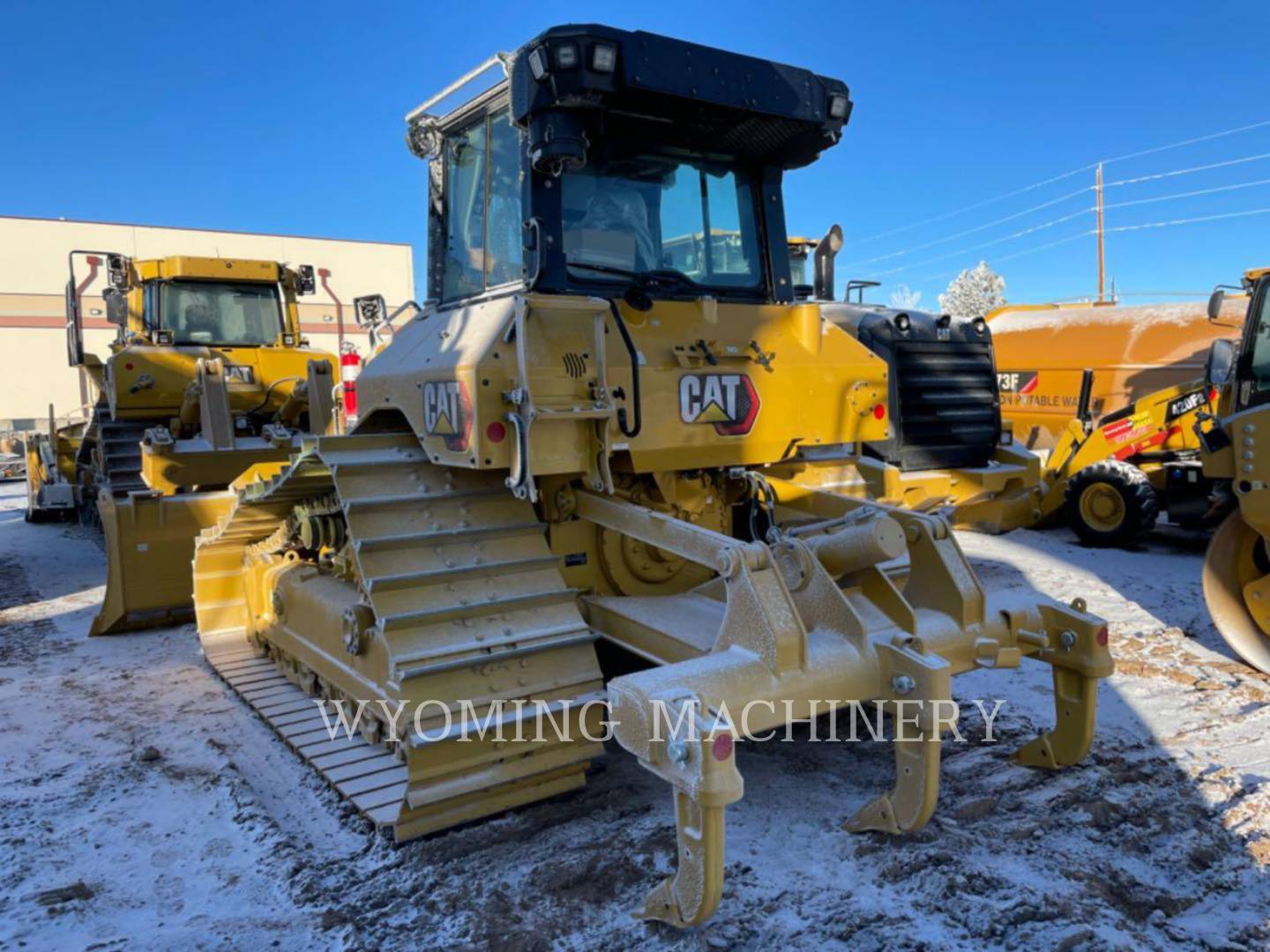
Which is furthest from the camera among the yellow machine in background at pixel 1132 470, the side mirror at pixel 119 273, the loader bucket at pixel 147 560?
the side mirror at pixel 119 273

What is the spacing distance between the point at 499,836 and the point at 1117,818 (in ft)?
7.35

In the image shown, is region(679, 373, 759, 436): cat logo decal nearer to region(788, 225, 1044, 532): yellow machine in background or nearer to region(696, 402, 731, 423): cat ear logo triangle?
region(696, 402, 731, 423): cat ear logo triangle

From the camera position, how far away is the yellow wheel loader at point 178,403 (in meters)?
6.79

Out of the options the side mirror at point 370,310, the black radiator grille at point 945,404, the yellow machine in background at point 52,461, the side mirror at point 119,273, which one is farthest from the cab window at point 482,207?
the yellow machine in background at point 52,461

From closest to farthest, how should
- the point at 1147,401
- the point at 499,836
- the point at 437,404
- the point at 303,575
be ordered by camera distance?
the point at 499,836 → the point at 437,404 → the point at 303,575 → the point at 1147,401

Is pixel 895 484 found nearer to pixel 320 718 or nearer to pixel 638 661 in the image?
pixel 638 661

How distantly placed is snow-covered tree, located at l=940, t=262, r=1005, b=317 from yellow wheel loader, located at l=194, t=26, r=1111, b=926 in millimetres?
49539

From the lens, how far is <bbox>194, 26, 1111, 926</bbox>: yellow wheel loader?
9.89ft

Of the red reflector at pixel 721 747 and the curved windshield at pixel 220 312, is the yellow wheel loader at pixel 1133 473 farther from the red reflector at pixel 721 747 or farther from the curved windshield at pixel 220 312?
the curved windshield at pixel 220 312

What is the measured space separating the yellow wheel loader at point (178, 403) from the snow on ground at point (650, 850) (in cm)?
199

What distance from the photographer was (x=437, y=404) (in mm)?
3678

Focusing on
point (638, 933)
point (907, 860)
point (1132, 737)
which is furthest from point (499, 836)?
point (1132, 737)

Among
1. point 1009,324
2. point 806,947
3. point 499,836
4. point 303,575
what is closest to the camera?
point 806,947

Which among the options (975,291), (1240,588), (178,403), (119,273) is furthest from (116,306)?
(975,291)
